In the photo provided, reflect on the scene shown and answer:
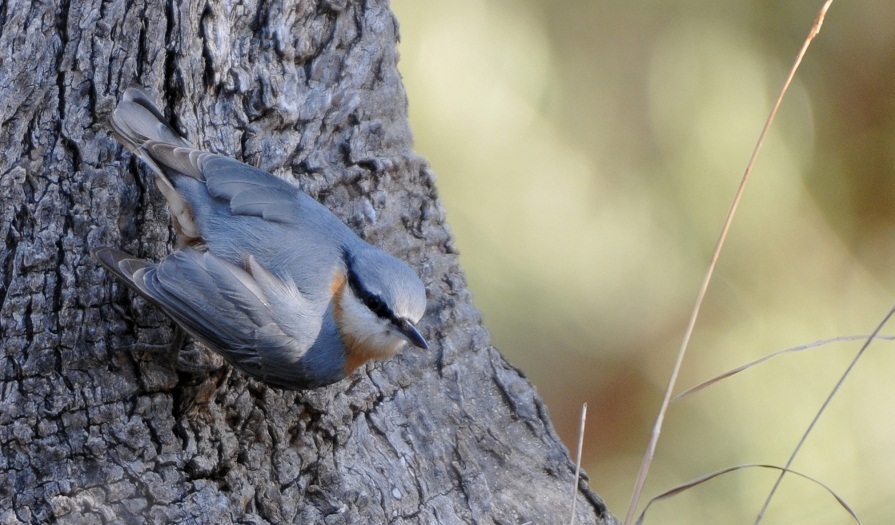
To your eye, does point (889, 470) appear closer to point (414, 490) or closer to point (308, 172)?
point (414, 490)

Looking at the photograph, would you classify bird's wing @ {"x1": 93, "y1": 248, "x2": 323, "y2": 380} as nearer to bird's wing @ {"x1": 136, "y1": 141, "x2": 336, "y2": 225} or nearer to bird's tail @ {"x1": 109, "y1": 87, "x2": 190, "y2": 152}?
bird's wing @ {"x1": 136, "y1": 141, "x2": 336, "y2": 225}

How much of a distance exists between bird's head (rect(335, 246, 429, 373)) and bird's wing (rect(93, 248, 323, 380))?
137 millimetres

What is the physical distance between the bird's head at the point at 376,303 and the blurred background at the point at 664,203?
1.64m

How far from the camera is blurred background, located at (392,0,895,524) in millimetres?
3777

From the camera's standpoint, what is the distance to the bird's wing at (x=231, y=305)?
194 cm

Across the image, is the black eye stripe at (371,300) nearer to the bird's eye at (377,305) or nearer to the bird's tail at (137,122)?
the bird's eye at (377,305)

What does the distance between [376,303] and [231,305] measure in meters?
0.37

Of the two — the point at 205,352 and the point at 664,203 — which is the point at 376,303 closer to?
the point at 205,352

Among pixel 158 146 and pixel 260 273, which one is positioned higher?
pixel 158 146

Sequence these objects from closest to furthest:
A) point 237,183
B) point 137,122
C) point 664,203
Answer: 1. point 137,122
2. point 237,183
3. point 664,203

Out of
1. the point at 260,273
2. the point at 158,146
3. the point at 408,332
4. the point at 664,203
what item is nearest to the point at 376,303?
the point at 408,332

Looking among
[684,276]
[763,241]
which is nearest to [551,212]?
[684,276]

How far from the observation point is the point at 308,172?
92.7 inches

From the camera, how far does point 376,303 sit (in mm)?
2176
